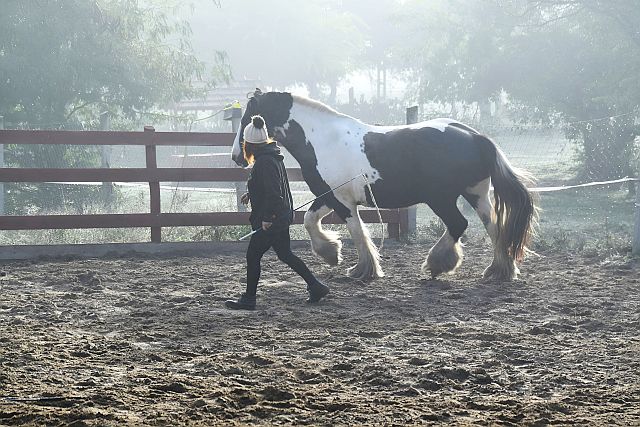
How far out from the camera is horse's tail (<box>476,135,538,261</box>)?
7.68 meters

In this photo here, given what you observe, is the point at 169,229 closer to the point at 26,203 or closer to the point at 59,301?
the point at 26,203

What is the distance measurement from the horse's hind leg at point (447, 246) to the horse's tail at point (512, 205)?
0.40 metres

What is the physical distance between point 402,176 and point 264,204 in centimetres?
211

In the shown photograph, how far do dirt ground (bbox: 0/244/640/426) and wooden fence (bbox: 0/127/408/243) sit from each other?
1.56 meters

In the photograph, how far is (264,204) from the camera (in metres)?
6.37

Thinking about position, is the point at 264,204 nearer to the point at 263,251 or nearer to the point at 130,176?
the point at 263,251

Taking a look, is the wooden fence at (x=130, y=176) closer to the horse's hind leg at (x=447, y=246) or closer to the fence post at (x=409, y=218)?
the fence post at (x=409, y=218)

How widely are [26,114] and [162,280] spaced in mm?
8560

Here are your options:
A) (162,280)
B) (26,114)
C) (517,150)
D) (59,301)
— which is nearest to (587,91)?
(517,150)

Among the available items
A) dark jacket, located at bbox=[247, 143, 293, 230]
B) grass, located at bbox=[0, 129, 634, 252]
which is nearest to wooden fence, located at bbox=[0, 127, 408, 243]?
grass, located at bbox=[0, 129, 634, 252]

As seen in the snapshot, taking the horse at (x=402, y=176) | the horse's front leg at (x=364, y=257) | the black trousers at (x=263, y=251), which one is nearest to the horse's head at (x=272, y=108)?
the horse at (x=402, y=176)

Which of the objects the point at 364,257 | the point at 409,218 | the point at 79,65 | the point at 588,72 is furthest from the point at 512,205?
the point at 588,72

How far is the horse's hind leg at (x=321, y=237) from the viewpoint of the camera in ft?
27.2

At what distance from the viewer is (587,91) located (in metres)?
18.5
